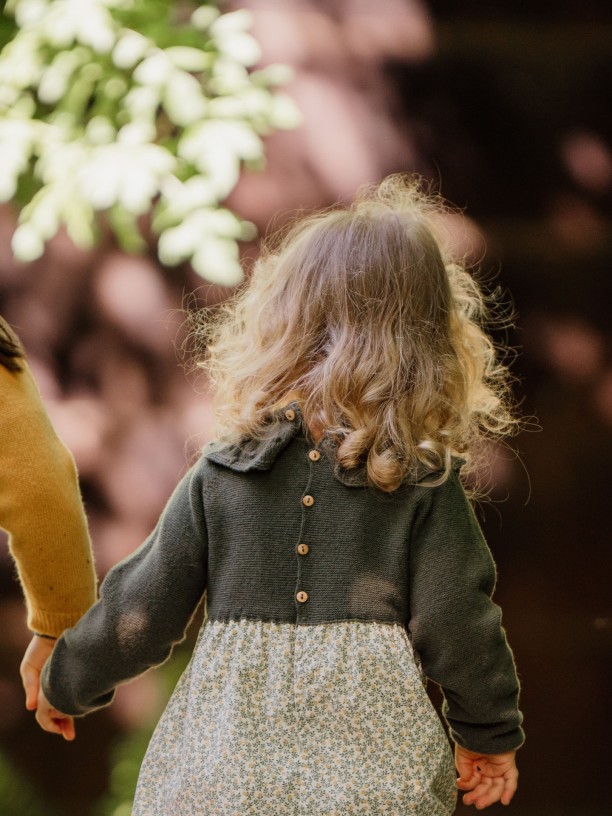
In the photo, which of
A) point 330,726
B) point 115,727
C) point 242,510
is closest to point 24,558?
point 242,510

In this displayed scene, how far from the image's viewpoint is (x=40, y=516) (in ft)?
6.60

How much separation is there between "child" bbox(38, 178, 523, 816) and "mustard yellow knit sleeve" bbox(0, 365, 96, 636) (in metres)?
0.16

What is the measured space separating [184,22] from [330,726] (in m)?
2.06

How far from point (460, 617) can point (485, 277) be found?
1464mm

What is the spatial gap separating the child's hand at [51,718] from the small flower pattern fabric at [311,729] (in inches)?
14.2

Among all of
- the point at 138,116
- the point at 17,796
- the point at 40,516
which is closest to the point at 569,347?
the point at 138,116

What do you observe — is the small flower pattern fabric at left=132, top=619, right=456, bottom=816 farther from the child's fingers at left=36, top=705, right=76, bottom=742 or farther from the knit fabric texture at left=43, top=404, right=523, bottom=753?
the child's fingers at left=36, top=705, right=76, bottom=742

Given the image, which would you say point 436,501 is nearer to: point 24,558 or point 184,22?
point 24,558

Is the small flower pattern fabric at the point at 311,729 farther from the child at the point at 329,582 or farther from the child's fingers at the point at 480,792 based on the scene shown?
the child's fingers at the point at 480,792

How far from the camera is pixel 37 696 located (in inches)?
79.7

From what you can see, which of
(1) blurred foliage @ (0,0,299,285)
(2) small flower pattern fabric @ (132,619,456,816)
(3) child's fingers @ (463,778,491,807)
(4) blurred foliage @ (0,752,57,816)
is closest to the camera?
(2) small flower pattern fabric @ (132,619,456,816)

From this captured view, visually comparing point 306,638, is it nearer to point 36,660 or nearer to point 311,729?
point 311,729

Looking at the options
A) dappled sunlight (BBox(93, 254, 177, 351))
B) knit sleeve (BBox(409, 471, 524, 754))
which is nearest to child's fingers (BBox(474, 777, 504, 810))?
knit sleeve (BBox(409, 471, 524, 754))

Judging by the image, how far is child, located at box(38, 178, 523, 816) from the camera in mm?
1665
